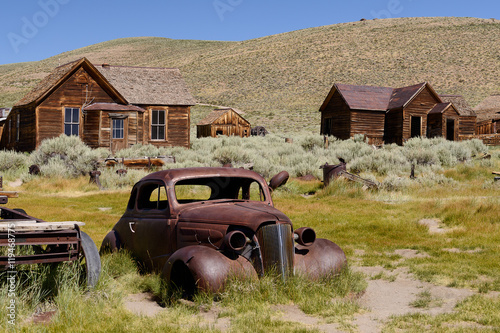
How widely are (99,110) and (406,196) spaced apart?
17.0m

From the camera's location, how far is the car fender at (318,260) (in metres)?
6.67

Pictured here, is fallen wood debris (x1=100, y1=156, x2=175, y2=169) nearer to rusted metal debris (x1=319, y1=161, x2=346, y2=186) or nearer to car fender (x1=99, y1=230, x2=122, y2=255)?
rusted metal debris (x1=319, y1=161, x2=346, y2=186)

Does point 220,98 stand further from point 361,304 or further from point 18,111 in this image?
point 361,304

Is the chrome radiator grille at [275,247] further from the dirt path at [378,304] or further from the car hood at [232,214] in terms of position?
the dirt path at [378,304]

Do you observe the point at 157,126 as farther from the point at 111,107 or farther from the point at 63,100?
the point at 63,100

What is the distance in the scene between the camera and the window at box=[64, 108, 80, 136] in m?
27.8

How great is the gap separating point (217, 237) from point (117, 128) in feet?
76.6

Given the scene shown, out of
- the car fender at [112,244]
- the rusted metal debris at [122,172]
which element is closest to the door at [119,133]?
the rusted metal debris at [122,172]

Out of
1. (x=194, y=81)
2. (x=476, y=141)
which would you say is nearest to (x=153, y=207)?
(x=476, y=141)

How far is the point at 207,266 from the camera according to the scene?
19.5 feet

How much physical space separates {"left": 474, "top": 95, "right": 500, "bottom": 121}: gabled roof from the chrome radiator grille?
4620cm

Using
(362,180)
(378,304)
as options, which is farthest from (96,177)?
(378,304)

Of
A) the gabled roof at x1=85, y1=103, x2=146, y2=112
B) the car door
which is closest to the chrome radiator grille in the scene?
the car door

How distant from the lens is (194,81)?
9106 centimetres
